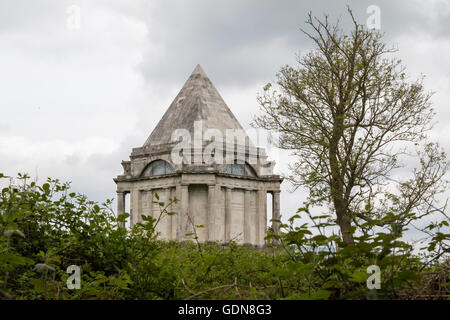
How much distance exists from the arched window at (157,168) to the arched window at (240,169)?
3.04 meters

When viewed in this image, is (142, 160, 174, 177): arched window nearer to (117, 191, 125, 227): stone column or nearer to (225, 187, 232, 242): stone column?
(117, 191, 125, 227): stone column

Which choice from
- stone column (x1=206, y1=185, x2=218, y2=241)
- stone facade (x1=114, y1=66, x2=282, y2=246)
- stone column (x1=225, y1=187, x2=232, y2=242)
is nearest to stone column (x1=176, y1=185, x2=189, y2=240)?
stone facade (x1=114, y1=66, x2=282, y2=246)

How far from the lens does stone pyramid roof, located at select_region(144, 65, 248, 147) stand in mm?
30109

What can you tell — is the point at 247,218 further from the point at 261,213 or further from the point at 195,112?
the point at 195,112

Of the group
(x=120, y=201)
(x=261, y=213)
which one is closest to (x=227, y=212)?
(x=261, y=213)

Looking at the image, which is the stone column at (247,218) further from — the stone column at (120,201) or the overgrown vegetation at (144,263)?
the overgrown vegetation at (144,263)

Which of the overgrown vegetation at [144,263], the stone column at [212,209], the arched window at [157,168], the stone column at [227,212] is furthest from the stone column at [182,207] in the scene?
the overgrown vegetation at [144,263]

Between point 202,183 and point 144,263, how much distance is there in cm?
2205

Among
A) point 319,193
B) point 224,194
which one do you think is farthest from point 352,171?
point 224,194

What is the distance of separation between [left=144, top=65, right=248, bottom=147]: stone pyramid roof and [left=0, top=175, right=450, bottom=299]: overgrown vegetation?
73.0ft

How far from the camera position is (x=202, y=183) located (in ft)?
90.9

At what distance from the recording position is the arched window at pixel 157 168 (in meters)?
29.1
